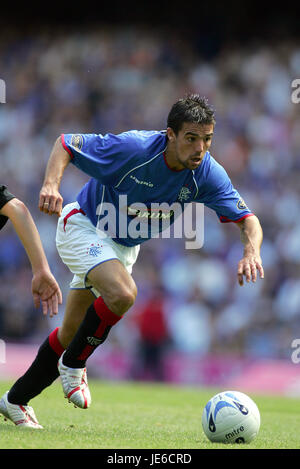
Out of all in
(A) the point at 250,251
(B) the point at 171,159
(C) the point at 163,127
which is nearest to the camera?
(A) the point at 250,251

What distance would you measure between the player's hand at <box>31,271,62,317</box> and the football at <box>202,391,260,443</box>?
1416mm

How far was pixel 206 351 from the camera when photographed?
12.8 meters

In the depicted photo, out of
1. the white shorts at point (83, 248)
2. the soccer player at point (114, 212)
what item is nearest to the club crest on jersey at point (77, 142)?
the soccer player at point (114, 212)

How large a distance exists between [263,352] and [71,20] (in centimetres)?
1113

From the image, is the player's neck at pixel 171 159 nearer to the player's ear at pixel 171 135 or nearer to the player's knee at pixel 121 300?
the player's ear at pixel 171 135

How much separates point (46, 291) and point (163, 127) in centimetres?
1160

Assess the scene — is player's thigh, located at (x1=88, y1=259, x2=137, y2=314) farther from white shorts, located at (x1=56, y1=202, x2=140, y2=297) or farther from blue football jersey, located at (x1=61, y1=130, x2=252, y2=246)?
blue football jersey, located at (x1=61, y1=130, x2=252, y2=246)

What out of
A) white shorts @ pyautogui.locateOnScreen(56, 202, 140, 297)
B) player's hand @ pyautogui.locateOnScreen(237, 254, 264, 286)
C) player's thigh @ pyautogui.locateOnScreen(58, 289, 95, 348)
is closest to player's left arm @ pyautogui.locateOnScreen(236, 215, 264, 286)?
player's hand @ pyautogui.locateOnScreen(237, 254, 264, 286)

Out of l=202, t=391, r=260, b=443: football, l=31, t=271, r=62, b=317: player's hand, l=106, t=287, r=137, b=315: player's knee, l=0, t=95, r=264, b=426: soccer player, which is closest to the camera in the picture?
l=31, t=271, r=62, b=317: player's hand

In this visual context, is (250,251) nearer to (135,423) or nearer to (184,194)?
(184,194)

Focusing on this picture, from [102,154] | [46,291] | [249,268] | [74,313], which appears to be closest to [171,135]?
[102,154]

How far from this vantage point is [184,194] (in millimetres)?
6004

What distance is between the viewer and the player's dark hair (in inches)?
224
